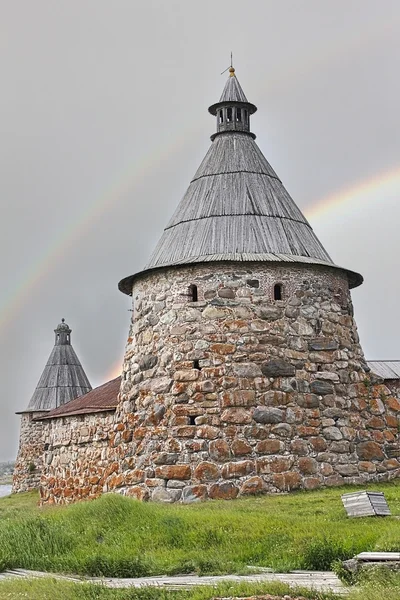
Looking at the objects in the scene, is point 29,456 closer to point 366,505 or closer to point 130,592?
point 366,505

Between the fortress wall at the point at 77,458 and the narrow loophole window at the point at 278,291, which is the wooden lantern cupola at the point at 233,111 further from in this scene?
the fortress wall at the point at 77,458

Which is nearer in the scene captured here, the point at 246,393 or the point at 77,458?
the point at 246,393

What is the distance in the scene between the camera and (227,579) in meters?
8.87

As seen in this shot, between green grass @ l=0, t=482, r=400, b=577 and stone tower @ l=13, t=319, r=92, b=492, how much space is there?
24.2 meters

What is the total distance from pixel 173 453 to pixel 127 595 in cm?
830

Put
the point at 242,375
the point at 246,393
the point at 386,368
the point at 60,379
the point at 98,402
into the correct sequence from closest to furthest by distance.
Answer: the point at 246,393
the point at 242,375
the point at 386,368
the point at 98,402
the point at 60,379

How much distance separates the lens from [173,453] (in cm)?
1662

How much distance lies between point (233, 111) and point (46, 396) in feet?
70.2

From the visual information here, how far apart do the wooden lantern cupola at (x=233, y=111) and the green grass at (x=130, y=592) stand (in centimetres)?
1392

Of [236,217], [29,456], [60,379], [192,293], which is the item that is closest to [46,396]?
[60,379]

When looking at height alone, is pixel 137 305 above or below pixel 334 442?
above

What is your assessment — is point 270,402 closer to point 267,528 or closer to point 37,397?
point 267,528

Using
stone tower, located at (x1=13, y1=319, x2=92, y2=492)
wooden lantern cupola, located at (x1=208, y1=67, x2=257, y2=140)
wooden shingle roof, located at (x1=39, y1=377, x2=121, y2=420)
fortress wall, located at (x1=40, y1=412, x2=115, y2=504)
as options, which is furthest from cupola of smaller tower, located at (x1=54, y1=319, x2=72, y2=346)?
wooden lantern cupola, located at (x1=208, y1=67, x2=257, y2=140)

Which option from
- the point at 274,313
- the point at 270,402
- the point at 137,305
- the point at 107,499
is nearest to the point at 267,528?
the point at 107,499
